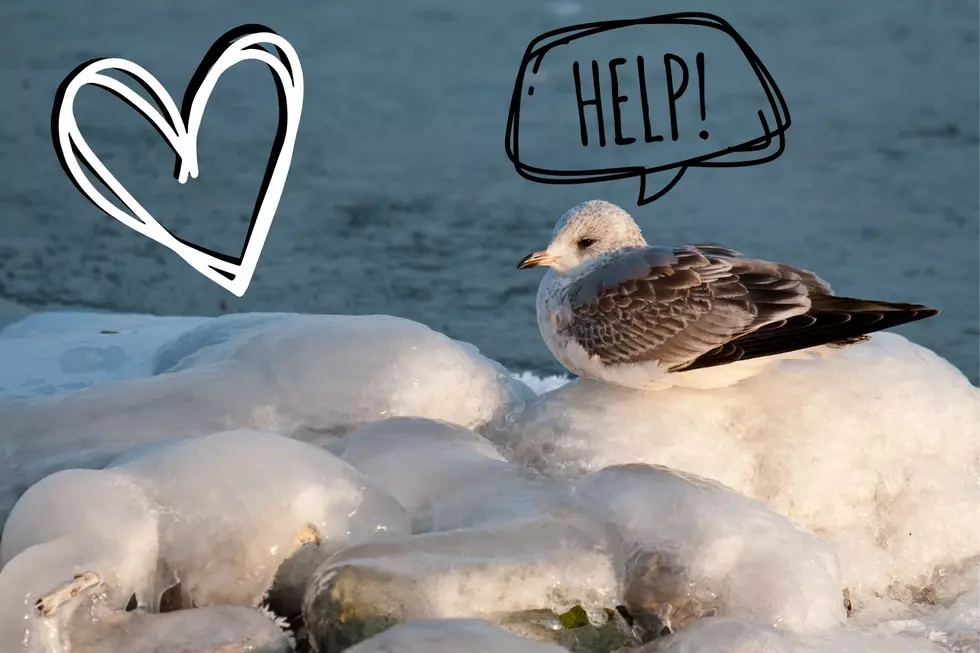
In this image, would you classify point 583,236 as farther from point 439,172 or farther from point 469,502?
point 439,172

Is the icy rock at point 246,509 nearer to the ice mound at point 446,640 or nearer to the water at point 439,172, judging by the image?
the ice mound at point 446,640

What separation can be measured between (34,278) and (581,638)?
3850 mm

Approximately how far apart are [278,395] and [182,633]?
0.87 meters

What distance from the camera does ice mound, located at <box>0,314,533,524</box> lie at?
2.72 m

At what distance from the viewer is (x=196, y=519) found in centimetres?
228

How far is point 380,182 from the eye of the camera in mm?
6633

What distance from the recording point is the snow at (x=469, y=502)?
2.13 metres

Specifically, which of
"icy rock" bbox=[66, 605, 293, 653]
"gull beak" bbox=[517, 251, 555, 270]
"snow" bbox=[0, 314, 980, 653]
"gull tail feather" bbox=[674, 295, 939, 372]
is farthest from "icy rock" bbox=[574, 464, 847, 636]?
"gull beak" bbox=[517, 251, 555, 270]

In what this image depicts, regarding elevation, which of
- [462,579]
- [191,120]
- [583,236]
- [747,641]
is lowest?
[747,641]

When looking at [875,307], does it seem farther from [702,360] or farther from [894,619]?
[894,619]

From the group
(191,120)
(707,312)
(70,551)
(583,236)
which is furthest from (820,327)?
(191,120)

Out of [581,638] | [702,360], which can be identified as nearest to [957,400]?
[702,360]

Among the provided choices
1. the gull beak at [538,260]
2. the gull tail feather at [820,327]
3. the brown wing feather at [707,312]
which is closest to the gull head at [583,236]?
the gull beak at [538,260]

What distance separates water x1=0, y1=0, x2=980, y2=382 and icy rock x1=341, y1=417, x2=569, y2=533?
2181 millimetres
